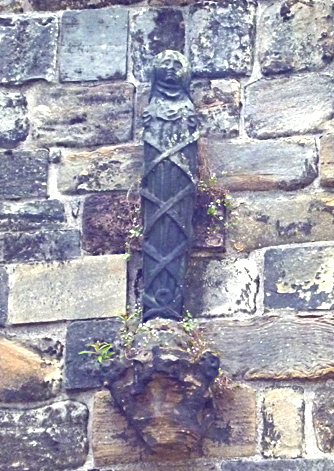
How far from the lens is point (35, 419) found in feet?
18.2

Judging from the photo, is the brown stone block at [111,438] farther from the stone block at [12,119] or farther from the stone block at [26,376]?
the stone block at [12,119]

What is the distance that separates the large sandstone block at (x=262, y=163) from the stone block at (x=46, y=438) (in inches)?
39.6

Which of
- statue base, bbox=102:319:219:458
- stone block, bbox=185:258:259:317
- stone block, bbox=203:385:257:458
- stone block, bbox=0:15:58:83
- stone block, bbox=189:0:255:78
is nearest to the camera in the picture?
statue base, bbox=102:319:219:458

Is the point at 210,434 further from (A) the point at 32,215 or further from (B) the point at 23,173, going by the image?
(B) the point at 23,173

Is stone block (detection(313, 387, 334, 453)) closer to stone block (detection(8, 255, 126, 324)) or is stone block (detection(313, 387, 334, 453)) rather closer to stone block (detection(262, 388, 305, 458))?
stone block (detection(262, 388, 305, 458))

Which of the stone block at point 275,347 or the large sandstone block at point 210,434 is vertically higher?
the stone block at point 275,347

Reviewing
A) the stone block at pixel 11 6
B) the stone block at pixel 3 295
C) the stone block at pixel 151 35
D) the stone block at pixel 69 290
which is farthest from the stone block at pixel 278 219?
the stone block at pixel 11 6

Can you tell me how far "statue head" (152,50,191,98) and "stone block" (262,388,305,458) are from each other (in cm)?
117

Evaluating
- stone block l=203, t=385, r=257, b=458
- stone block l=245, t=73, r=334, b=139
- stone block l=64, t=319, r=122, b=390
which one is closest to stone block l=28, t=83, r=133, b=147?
stone block l=245, t=73, r=334, b=139

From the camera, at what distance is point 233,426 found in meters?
5.40

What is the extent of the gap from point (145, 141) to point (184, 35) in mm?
666

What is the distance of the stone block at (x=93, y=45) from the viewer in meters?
6.22

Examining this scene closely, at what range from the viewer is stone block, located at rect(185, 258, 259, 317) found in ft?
18.5

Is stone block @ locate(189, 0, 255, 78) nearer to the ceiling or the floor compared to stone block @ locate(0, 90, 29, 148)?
nearer to the ceiling
